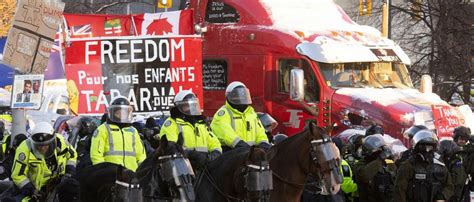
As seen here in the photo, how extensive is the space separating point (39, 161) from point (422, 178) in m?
4.48

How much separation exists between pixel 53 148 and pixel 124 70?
6.86 m

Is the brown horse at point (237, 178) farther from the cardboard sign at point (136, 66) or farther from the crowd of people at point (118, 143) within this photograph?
the cardboard sign at point (136, 66)

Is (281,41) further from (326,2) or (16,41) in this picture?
(16,41)

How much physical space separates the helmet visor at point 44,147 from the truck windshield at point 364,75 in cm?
832

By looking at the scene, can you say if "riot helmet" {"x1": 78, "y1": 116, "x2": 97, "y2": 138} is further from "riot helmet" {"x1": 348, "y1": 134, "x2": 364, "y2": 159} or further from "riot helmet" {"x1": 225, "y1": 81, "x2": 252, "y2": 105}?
"riot helmet" {"x1": 225, "y1": 81, "x2": 252, "y2": 105}

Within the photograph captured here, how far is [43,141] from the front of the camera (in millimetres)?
11320

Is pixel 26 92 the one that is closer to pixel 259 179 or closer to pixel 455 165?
pixel 259 179

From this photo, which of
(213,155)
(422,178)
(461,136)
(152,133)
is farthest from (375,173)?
(152,133)

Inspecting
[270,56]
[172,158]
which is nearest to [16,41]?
[172,158]

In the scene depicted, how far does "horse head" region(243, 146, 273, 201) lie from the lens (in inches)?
383

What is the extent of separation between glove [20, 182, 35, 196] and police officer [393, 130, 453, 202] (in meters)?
4.27

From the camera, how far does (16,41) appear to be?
12789mm

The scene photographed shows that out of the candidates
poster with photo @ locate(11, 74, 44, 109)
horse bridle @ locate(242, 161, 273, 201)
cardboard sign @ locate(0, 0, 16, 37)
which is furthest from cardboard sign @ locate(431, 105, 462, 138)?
cardboard sign @ locate(0, 0, 16, 37)

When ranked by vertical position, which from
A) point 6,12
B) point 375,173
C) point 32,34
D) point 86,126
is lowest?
point 375,173
